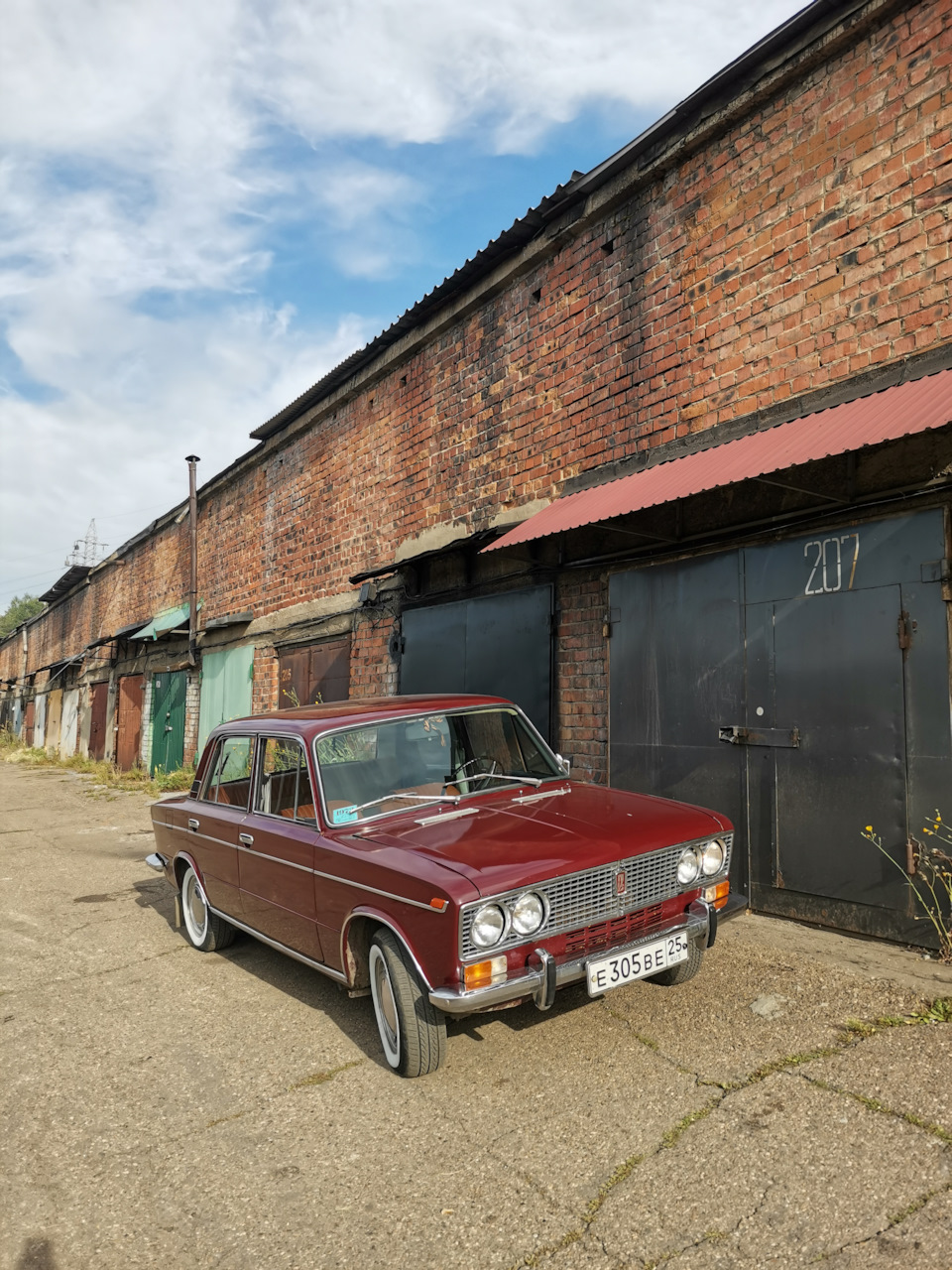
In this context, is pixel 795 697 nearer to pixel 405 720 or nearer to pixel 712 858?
pixel 712 858

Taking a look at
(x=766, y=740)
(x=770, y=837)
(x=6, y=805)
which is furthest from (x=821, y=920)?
(x=6, y=805)

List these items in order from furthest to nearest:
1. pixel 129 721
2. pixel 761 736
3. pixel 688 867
A: 1. pixel 129 721
2. pixel 761 736
3. pixel 688 867

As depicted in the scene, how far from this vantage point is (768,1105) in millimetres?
2818

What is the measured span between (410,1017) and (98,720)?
22425 mm

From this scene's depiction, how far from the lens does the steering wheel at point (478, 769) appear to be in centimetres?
403

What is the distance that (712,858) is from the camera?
3645mm

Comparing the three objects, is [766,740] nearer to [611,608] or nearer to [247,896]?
[611,608]

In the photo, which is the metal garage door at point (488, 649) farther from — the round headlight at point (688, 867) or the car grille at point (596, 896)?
the car grille at point (596, 896)

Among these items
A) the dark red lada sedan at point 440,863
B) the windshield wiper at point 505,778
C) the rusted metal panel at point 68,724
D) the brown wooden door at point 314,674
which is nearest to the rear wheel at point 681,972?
the dark red lada sedan at point 440,863

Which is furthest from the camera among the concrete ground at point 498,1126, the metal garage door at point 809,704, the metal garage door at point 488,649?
the metal garage door at point 488,649

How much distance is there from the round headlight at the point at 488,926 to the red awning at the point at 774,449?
2.67 metres

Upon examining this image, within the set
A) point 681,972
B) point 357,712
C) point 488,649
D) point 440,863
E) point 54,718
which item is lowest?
point 681,972

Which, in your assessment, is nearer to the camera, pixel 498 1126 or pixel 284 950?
pixel 498 1126

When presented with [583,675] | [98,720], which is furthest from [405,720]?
[98,720]
